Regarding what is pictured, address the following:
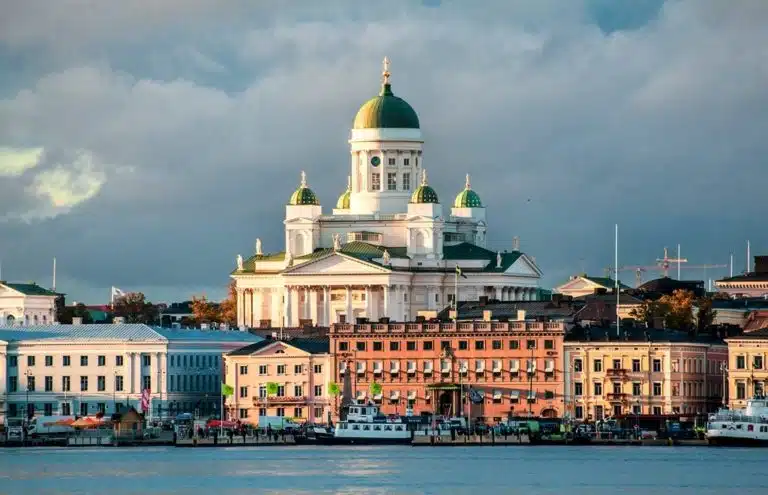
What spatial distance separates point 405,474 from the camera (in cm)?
18025

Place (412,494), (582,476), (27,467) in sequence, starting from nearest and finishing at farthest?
(412,494), (582,476), (27,467)

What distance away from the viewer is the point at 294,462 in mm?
193875

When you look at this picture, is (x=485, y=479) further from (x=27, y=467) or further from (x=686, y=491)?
(x=27, y=467)

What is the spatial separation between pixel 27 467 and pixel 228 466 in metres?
9.45

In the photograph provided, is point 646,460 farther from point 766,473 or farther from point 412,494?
point 412,494

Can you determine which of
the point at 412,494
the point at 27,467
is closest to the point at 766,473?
the point at 412,494

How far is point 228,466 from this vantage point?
622ft

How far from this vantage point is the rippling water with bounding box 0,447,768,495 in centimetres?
17162

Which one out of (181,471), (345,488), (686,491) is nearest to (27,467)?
(181,471)

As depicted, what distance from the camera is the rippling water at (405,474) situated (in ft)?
563

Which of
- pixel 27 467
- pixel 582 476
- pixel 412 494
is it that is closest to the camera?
pixel 412 494

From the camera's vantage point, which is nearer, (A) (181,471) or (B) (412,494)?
(B) (412,494)

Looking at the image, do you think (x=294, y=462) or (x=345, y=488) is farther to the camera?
(x=294, y=462)

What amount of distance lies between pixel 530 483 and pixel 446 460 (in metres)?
18.4
